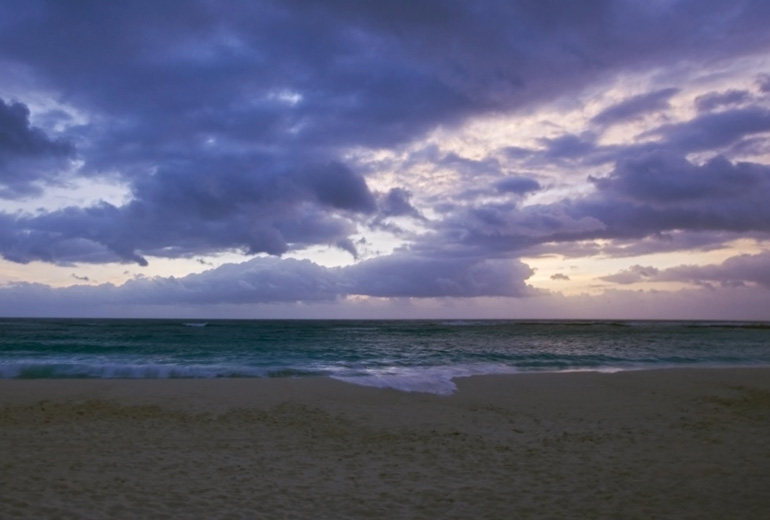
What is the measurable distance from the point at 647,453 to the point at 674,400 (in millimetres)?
7306

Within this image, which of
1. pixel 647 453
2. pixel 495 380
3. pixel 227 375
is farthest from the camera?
pixel 227 375

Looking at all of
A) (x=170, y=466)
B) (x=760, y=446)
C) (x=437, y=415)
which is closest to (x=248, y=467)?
(x=170, y=466)

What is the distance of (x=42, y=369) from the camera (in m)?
23.8

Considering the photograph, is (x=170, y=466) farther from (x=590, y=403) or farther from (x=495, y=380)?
(x=495, y=380)

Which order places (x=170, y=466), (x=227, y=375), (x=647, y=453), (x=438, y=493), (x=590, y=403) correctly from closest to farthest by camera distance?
(x=438, y=493) → (x=170, y=466) → (x=647, y=453) → (x=590, y=403) → (x=227, y=375)

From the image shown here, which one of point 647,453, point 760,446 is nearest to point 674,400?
point 760,446

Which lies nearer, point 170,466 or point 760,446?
point 170,466

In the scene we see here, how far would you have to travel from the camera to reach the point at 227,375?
2361cm

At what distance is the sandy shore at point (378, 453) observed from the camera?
753 cm

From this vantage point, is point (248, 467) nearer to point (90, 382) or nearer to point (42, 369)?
point (90, 382)

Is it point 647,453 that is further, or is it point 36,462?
point 647,453

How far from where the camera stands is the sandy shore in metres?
7.53

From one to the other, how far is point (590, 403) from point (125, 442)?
1334 cm

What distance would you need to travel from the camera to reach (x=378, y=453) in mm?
10492
